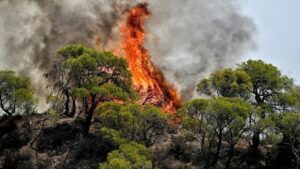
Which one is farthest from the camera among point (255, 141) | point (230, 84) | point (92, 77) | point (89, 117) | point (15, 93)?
point (89, 117)

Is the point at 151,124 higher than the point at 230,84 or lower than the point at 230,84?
lower

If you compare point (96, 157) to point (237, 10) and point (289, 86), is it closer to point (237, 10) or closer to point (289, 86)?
point (289, 86)

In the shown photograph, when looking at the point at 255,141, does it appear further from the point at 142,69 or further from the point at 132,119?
the point at 142,69

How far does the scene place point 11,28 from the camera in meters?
116

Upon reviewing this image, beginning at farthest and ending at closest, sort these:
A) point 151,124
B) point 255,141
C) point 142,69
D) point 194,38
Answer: point 194,38 → point 142,69 → point 255,141 → point 151,124

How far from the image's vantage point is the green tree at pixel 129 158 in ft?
247

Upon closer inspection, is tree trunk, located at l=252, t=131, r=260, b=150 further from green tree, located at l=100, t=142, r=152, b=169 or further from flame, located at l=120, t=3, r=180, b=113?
flame, located at l=120, t=3, r=180, b=113

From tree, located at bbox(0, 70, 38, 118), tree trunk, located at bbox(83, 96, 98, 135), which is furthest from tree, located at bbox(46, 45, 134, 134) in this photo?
tree, located at bbox(0, 70, 38, 118)

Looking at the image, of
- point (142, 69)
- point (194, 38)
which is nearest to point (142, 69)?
point (142, 69)

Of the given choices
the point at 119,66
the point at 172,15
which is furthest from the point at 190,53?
the point at 119,66

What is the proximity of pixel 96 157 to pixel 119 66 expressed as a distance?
1410 cm

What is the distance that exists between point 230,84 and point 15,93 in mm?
27429

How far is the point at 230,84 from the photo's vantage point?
9000 cm

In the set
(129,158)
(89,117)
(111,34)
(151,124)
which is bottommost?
(129,158)
